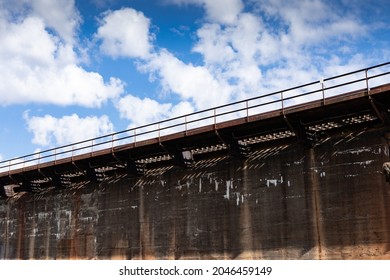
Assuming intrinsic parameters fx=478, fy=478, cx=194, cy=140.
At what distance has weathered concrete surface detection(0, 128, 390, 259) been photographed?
1744 cm

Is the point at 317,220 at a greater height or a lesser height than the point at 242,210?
lesser

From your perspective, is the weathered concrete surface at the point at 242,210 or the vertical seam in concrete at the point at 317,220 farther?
the vertical seam in concrete at the point at 317,220

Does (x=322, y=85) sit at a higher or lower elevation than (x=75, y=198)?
higher

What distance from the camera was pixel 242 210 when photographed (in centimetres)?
2038

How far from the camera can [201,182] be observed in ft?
72.7

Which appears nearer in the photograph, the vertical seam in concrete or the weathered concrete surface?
the weathered concrete surface

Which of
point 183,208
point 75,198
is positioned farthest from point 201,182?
point 75,198

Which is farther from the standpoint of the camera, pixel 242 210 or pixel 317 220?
pixel 242 210

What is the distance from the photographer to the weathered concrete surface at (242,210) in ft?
57.2
